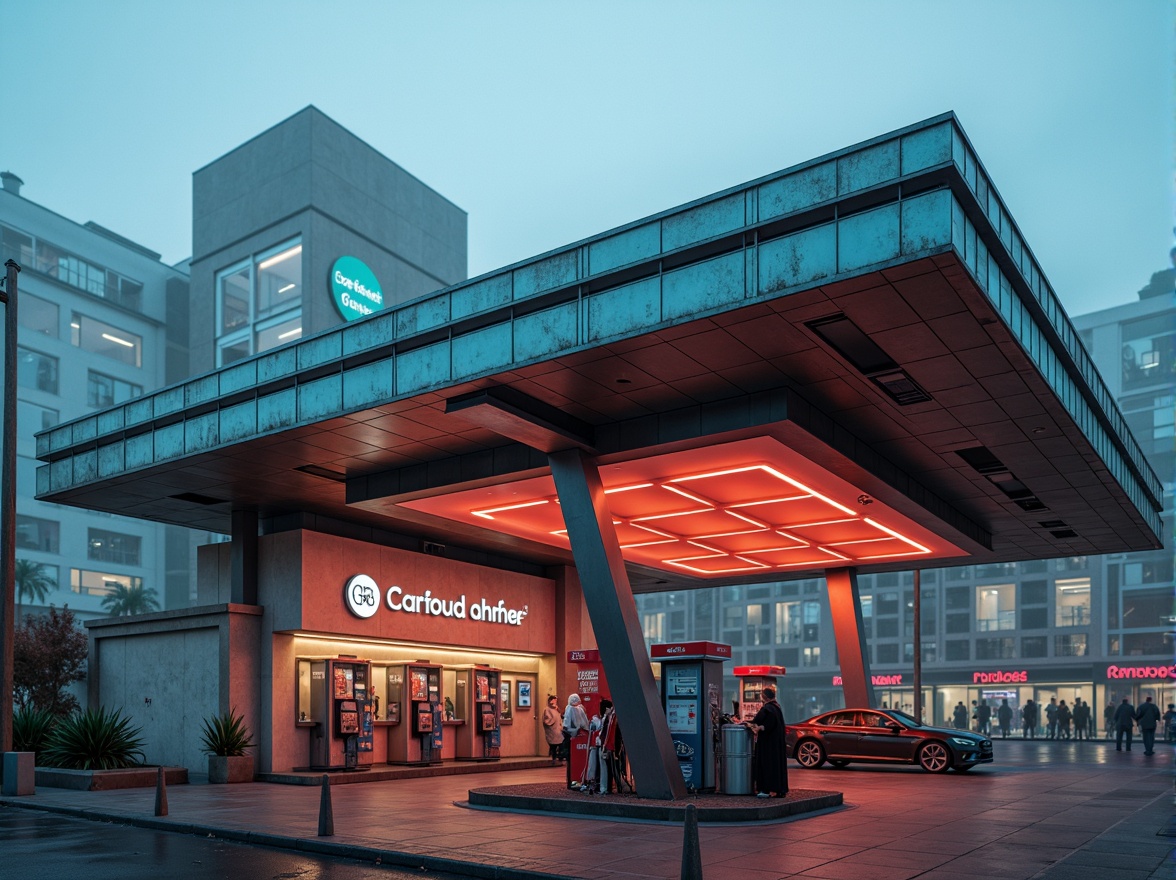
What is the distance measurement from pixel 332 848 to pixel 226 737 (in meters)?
10.9

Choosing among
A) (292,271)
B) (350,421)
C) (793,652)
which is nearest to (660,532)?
(350,421)

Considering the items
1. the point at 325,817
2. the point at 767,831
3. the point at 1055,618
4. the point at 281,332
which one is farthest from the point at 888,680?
the point at 325,817

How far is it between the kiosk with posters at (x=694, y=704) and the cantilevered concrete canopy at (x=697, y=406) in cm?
86

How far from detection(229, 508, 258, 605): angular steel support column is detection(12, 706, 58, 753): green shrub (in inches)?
179

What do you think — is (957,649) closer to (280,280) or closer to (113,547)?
(280,280)

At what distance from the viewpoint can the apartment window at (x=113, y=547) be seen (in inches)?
3246

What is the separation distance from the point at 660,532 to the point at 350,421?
9.69 m

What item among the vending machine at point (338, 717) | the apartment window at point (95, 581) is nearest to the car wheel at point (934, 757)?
the vending machine at point (338, 717)

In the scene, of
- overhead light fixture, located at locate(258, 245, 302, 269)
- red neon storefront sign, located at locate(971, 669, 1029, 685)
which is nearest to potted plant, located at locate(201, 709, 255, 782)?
overhead light fixture, located at locate(258, 245, 302, 269)

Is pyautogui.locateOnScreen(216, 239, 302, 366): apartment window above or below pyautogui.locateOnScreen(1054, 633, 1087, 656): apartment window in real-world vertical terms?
above

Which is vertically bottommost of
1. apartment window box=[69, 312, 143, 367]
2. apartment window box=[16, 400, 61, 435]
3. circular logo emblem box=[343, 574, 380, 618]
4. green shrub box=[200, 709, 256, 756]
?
green shrub box=[200, 709, 256, 756]

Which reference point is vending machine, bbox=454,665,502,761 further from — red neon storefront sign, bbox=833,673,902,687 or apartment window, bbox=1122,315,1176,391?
apartment window, bbox=1122,315,1176,391

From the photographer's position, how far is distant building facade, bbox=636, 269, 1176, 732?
7219 cm

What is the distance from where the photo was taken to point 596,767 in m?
17.8
